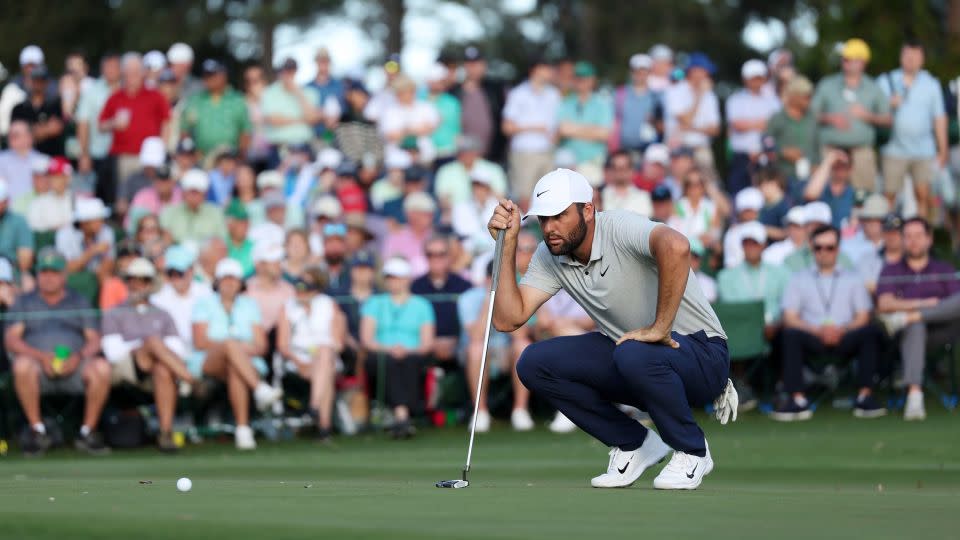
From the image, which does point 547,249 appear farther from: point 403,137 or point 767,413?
point 403,137

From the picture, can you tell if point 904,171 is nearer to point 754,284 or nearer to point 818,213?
point 818,213

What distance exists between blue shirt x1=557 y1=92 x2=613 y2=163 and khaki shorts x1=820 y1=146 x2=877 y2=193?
2.34 m

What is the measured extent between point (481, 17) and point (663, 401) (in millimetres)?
27482

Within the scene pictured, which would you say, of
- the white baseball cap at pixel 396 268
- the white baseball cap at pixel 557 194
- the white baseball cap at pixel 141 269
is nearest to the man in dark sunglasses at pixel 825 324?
the white baseball cap at pixel 396 268

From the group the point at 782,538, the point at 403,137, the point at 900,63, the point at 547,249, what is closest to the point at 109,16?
the point at 403,137

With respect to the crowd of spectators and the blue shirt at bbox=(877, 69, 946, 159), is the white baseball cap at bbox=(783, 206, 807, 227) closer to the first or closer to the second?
the crowd of spectators

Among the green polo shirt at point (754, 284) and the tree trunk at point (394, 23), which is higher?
the tree trunk at point (394, 23)

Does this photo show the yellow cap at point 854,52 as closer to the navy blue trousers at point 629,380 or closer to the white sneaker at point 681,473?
the navy blue trousers at point 629,380

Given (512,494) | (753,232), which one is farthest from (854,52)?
(512,494)

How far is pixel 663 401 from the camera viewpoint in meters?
7.88

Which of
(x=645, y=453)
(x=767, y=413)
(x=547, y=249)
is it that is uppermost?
(x=547, y=249)

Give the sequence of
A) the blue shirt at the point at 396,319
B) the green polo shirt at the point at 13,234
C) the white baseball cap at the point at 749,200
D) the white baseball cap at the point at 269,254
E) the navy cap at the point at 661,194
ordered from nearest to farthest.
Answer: the blue shirt at the point at 396,319 < the white baseball cap at the point at 269,254 < the navy cap at the point at 661,194 < the green polo shirt at the point at 13,234 < the white baseball cap at the point at 749,200

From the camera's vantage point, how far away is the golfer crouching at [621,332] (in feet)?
25.7

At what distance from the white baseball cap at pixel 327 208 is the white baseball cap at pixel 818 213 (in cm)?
451
